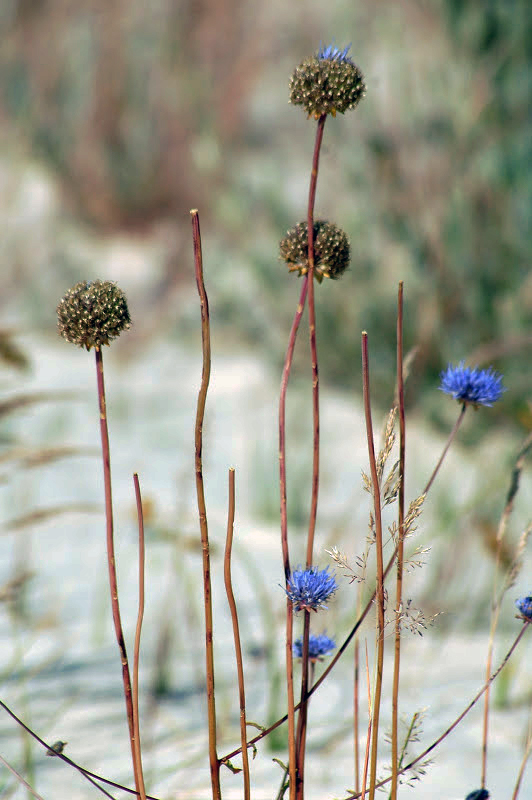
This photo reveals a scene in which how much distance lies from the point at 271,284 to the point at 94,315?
10.6ft

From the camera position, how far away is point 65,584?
2.12m

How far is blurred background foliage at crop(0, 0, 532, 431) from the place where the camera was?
11.5 ft

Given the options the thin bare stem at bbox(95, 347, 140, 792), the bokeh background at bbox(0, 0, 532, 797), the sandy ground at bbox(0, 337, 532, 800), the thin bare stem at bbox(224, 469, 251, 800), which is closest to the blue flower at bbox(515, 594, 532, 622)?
the sandy ground at bbox(0, 337, 532, 800)

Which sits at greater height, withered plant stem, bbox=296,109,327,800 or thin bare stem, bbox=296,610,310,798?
withered plant stem, bbox=296,109,327,800

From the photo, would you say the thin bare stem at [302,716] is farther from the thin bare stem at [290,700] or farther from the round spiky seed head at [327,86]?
the round spiky seed head at [327,86]

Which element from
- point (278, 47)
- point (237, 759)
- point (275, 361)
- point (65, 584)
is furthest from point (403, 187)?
point (278, 47)

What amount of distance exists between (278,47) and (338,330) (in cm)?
380

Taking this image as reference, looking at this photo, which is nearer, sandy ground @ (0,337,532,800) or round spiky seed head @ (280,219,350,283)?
round spiky seed head @ (280,219,350,283)

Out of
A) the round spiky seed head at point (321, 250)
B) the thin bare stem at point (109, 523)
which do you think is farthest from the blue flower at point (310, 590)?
the round spiky seed head at point (321, 250)

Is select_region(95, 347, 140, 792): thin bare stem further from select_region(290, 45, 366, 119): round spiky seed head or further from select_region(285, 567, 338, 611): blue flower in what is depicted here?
select_region(290, 45, 366, 119): round spiky seed head

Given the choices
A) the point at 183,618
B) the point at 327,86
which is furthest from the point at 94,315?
the point at 183,618

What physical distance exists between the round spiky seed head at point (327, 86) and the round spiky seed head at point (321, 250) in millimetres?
103

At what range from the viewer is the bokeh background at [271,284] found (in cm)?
235

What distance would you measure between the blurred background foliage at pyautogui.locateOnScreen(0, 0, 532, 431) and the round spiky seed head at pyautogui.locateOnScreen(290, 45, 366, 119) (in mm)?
702
